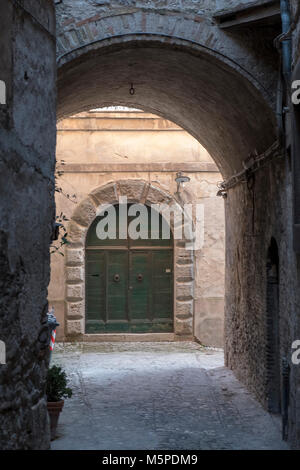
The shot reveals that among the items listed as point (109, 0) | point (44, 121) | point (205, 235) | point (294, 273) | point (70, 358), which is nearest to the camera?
point (44, 121)

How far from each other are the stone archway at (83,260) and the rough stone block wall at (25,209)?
771 centimetres

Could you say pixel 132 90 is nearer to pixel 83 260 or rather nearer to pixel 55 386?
pixel 55 386

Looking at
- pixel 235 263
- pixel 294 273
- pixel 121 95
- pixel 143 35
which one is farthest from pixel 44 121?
pixel 235 263

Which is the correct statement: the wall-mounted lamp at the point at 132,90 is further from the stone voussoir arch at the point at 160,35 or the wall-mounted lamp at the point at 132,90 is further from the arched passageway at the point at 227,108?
the stone voussoir arch at the point at 160,35

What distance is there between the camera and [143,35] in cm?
558

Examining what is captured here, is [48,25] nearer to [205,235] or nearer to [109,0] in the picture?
[109,0]

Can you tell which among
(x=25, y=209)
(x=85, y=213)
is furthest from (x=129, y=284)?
(x=25, y=209)

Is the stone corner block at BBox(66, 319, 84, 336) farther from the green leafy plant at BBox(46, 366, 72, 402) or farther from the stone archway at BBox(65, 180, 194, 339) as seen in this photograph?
the green leafy plant at BBox(46, 366, 72, 402)

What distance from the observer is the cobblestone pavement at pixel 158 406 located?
5500 millimetres

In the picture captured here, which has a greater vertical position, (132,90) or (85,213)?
(132,90)

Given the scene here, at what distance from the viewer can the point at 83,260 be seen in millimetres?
11953

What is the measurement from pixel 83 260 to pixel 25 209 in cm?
839

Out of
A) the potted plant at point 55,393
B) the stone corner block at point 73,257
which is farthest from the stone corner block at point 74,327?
the potted plant at point 55,393

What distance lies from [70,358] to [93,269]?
241cm
